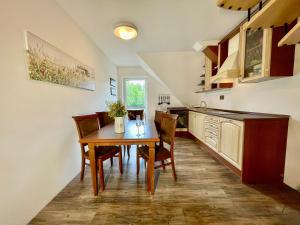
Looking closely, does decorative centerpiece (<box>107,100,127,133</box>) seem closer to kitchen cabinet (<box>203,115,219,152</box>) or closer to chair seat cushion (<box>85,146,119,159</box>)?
chair seat cushion (<box>85,146,119,159</box>)

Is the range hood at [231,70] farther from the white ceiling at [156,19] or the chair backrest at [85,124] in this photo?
the chair backrest at [85,124]

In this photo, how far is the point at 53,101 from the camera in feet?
5.89

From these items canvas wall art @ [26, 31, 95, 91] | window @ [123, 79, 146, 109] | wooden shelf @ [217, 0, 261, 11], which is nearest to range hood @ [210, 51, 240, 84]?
wooden shelf @ [217, 0, 261, 11]

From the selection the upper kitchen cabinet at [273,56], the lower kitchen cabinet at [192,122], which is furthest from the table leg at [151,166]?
the lower kitchen cabinet at [192,122]

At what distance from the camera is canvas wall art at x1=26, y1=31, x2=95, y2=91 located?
148 centimetres

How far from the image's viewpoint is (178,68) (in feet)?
13.4

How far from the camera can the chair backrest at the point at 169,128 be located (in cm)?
198

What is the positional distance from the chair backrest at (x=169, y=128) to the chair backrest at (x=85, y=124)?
1.05m

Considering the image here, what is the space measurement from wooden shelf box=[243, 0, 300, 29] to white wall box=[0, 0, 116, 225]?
6.08 feet

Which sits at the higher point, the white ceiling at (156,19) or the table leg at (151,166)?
the white ceiling at (156,19)

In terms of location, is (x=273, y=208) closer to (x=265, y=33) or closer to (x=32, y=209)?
(x=265, y=33)

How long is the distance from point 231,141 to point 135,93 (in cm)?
384

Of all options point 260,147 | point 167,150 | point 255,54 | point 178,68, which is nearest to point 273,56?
point 255,54

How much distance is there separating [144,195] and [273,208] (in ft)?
4.51
